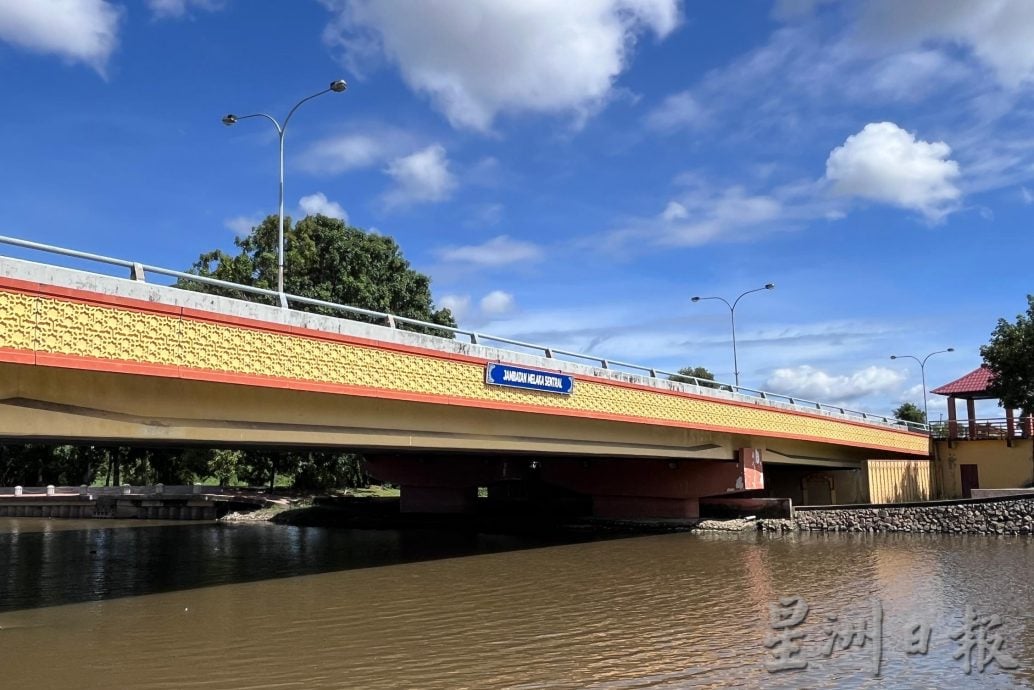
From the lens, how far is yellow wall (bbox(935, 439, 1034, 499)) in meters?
33.9

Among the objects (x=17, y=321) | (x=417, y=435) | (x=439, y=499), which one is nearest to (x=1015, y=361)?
(x=439, y=499)

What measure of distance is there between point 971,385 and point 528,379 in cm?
3097

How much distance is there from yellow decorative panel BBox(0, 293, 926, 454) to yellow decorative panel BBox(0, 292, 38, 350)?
0.01m

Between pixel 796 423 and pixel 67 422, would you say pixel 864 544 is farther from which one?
pixel 67 422

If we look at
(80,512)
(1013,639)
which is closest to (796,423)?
(1013,639)

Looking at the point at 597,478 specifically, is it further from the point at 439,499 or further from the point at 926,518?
the point at 926,518

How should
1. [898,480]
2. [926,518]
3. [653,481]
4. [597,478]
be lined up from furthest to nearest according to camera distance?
1. [898,480]
2. [597,478]
3. [653,481]
4. [926,518]

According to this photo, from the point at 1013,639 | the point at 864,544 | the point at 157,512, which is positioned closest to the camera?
the point at 1013,639

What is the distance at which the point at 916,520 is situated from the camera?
2573cm

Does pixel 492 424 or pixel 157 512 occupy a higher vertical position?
pixel 492 424

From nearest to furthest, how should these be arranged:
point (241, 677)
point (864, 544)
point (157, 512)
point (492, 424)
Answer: point (241, 677), point (492, 424), point (864, 544), point (157, 512)

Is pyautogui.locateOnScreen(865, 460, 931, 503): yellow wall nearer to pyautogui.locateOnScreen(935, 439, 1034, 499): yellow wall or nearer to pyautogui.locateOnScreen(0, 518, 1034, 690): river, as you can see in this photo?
pyautogui.locateOnScreen(935, 439, 1034, 499): yellow wall

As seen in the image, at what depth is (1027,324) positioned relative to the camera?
35125mm

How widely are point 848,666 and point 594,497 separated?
21.3 metres
